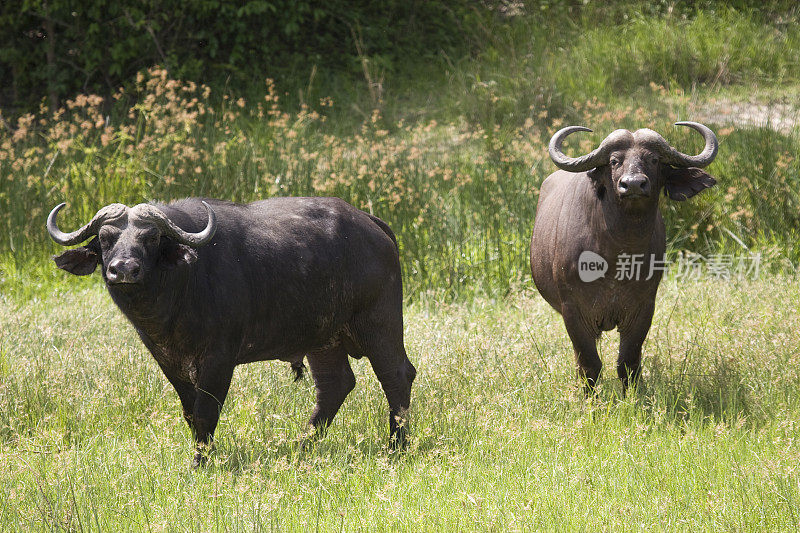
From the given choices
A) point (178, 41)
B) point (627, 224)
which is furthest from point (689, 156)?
point (178, 41)

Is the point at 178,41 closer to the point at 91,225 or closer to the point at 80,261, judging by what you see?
the point at 80,261

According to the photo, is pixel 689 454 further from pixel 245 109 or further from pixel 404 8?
pixel 404 8

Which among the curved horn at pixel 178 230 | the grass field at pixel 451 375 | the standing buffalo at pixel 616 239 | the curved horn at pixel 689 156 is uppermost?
the curved horn at pixel 689 156

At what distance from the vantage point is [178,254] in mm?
4359

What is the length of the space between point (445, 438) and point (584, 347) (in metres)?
1.28

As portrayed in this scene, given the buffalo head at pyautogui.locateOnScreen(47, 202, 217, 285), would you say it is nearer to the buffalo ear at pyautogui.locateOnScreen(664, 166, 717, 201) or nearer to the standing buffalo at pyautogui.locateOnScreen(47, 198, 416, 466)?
the standing buffalo at pyautogui.locateOnScreen(47, 198, 416, 466)

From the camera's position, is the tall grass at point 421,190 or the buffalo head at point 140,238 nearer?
the buffalo head at point 140,238

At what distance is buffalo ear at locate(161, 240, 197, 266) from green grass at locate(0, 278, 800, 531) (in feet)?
2.54

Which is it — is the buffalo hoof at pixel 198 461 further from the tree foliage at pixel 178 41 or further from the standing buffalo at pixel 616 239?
the tree foliage at pixel 178 41

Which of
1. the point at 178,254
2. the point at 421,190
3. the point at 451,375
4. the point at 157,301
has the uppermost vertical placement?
the point at 178,254

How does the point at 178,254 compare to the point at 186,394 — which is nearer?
the point at 178,254

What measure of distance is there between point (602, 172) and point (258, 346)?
228 cm

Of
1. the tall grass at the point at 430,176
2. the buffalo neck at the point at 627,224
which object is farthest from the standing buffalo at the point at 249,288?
the tall grass at the point at 430,176

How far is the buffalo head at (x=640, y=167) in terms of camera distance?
5180 mm
